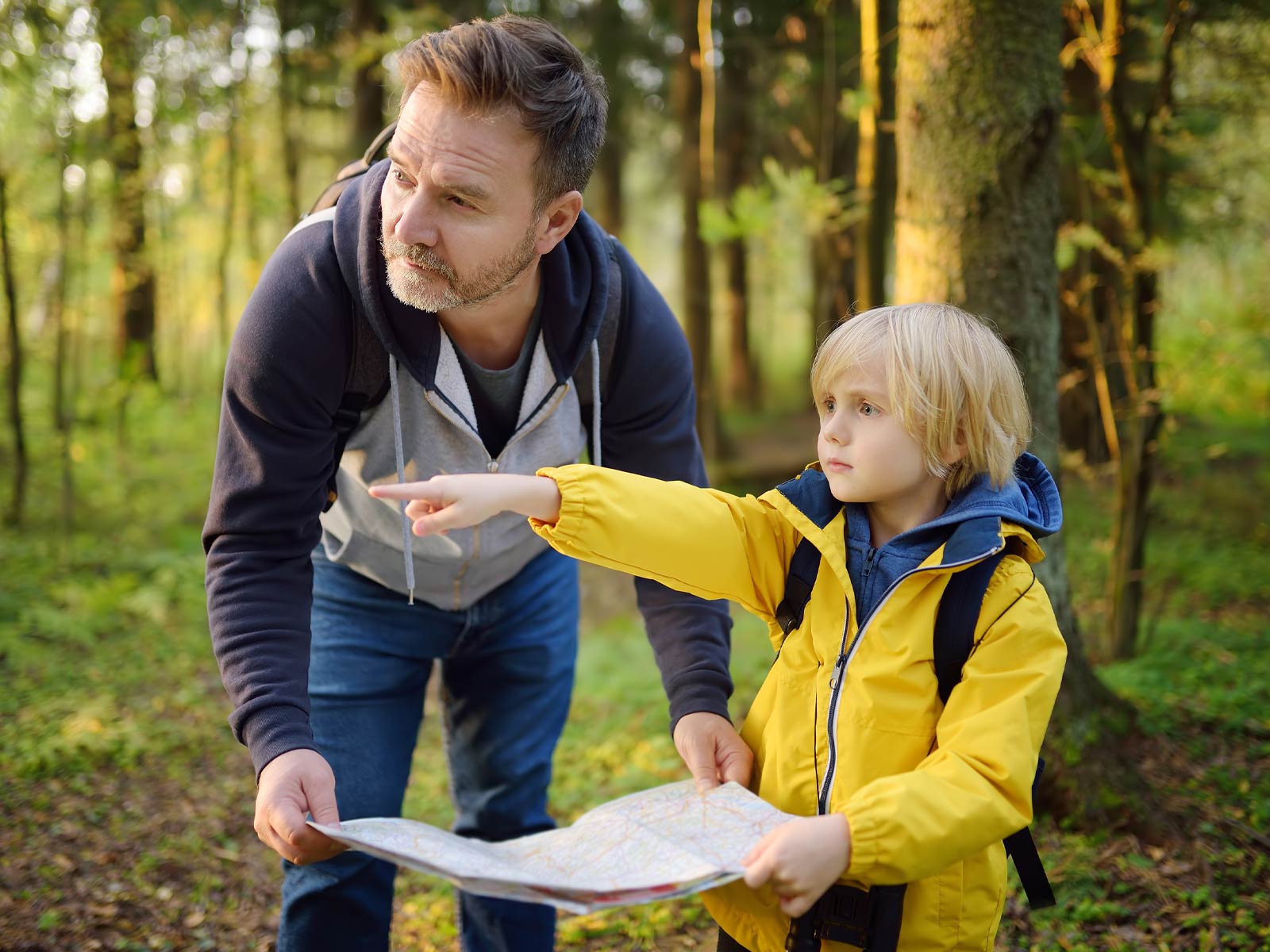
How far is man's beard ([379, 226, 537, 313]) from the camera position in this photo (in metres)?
2.13

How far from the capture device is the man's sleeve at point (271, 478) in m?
2.08

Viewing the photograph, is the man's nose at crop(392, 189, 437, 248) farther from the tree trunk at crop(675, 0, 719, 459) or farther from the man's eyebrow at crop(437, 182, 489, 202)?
the tree trunk at crop(675, 0, 719, 459)

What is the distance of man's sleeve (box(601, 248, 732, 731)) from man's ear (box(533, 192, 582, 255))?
0.75 ft

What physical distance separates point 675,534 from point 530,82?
42.0 inches

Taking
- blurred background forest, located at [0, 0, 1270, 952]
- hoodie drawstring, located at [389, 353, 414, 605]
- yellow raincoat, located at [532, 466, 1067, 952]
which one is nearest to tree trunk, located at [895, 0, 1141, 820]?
blurred background forest, located at [0, 0, 1270, 952]

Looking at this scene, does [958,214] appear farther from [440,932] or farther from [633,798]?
[440,932]

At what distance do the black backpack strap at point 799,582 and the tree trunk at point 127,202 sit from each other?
7.57m

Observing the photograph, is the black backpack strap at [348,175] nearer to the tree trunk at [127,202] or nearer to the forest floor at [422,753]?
the forest floor at [422,753]

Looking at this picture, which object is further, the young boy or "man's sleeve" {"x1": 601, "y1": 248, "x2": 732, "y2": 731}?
"man's sleeve" {"x1": 601, "y1": 248, "x2": 732, "y2": 731}

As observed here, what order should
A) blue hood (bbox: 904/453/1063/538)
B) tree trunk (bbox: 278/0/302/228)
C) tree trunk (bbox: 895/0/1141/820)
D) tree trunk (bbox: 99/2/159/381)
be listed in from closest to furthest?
blue hood (bbox: 904/453/1063/538), tree trunk (bbox: 895/0/1141/820), tree trunk (bbox: 99/2/159/381), tree trunk (bbox: 278/0/302/228)

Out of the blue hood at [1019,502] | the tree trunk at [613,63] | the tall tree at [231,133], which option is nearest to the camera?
the blue hood at [1019,502]

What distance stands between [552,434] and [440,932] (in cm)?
205

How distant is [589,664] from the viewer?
6113 mm

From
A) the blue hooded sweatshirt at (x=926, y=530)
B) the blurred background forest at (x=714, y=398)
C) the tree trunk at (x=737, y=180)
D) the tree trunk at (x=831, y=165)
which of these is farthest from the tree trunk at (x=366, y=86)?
the blue hooded sweatshirt at (x=926, y=530)
